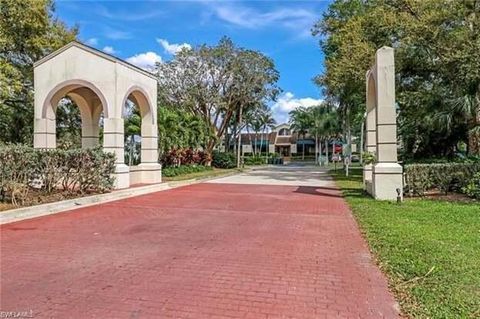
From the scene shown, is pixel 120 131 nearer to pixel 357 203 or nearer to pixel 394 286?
pixel 357 203

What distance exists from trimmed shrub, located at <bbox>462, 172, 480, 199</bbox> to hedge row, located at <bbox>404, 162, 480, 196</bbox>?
39cm

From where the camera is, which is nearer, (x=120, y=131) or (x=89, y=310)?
(x=89, y=310)

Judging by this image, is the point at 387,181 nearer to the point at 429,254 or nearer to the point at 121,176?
the point at 429,254

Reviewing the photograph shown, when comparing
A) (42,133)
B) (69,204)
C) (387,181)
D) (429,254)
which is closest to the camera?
(429,254)

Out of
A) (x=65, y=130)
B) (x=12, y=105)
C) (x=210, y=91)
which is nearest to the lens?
(x=12, y=105)

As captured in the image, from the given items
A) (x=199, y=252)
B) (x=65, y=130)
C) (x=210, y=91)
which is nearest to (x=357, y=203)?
(x=199, y=252)

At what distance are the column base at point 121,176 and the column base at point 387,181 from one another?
28.7ft

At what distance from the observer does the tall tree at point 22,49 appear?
62.3 ft

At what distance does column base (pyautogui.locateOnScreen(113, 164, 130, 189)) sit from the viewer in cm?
1450

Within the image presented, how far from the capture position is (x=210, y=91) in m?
34.2

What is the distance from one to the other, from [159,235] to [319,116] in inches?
1807

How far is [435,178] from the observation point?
41.5ft

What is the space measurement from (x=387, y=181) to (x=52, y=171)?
9843mm

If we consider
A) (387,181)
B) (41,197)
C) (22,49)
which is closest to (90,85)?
(41,197)
